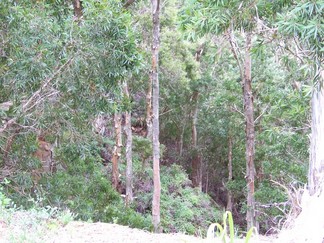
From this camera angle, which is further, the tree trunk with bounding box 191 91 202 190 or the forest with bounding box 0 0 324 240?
the tree trunk with bounding box 191 91 202 190

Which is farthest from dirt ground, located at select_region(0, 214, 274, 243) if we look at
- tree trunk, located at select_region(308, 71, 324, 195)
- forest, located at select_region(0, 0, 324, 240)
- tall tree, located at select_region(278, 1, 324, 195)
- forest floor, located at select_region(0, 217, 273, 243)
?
tall tree, located at select_region(278, 1, 324, 195)

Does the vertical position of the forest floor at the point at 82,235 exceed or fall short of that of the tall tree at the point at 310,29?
it falls short

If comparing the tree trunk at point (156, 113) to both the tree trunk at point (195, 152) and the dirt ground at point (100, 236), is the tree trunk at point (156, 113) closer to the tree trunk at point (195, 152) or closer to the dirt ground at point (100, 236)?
the dirt ground at point (100, 236)

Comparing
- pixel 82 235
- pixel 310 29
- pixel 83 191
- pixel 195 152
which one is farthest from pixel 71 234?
pixel 195 152

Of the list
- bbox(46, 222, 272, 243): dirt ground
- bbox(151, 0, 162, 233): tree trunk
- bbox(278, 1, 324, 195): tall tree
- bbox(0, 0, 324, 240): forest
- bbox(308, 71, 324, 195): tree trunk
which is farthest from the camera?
bbox(151, 0, 162, 233): tree trunk

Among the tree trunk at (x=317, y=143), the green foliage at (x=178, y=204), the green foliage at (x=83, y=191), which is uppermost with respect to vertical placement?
the tree trunk at (x=317, y=143)

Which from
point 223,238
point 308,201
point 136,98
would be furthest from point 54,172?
point 136,98

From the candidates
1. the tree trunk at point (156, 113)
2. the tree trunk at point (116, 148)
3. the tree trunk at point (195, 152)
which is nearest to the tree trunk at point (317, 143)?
the tree trunk at point (156, 113)

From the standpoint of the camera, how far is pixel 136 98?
61.9ft

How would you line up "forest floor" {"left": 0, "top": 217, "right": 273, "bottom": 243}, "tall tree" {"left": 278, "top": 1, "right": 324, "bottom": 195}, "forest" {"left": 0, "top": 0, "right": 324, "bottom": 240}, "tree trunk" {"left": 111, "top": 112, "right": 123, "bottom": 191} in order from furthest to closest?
1. "tree trunk" {"left": 111, "top": 112, "right": 123, "bottom": 191}
2. "forest" {"left": 0, "top": 0, "right": 324, "bottom": 240}
3. "tall tree" {"left": 278, "top": 1, "right": 324, "bottom": 195}
4. "forest floor" {"left": 0, "top": 217, "right": 273, "bottom": 243}

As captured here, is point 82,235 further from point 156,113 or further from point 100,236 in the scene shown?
point 156,113

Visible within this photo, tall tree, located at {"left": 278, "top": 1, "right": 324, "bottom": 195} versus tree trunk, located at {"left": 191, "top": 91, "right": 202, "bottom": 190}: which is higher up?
tall tree, located at {"left": 278, "top": 1, "right": 324, "bottom": 195}

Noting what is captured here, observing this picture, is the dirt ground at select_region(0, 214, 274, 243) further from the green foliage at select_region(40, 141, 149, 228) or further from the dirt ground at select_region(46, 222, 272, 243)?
the green foliage at select_region(40, 141, 149, 228)

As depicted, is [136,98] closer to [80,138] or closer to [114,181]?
[114,181]
